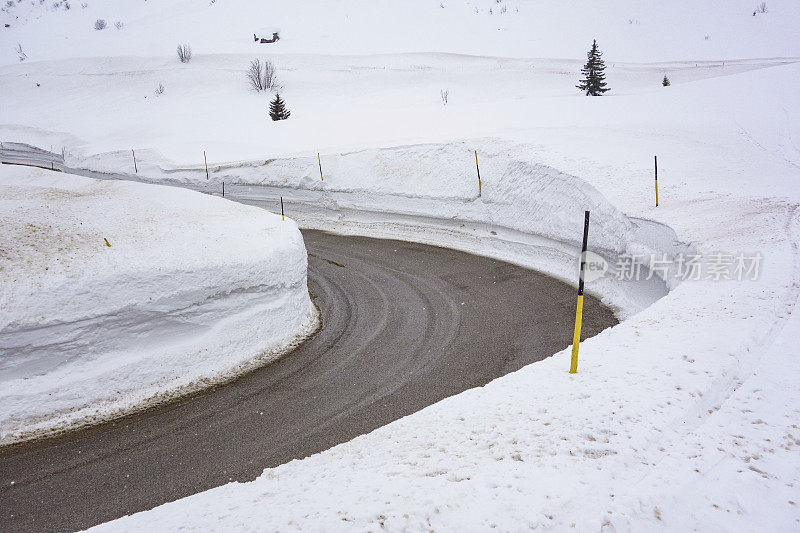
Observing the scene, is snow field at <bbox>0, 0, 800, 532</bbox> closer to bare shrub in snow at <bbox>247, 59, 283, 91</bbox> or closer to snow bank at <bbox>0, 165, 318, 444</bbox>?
bare shrub in snow at <bbox>247, 59, 283, 91</bbox>

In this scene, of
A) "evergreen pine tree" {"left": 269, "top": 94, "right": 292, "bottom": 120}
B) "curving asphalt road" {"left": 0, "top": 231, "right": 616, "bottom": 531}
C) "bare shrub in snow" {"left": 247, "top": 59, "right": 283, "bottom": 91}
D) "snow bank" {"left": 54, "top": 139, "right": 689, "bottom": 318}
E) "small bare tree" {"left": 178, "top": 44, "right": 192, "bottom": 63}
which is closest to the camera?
"curving asphalt road" {"left": 0, "top": 231, "right": 616, "bottom": 531}

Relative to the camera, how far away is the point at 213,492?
4.28 m

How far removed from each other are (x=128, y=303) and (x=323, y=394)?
303 centimetres

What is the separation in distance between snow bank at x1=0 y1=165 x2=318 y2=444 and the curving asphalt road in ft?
1.51

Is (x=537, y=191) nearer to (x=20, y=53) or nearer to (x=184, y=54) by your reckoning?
(x=184, y=54)

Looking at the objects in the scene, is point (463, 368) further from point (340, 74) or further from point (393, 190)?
point (340, 74)

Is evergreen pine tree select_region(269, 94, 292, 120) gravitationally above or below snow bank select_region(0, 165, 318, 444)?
above

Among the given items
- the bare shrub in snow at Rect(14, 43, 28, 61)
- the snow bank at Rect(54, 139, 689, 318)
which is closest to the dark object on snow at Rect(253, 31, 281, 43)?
the bare shrub in snow at Rect(14, 43, 28, 61)

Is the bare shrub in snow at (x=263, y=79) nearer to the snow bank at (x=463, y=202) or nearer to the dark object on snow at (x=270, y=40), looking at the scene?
the dark object on snow at (x=270, y=40)

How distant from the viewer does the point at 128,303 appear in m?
7.23

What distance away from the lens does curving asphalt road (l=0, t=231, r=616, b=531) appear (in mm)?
5562

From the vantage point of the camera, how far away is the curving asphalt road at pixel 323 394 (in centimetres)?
556

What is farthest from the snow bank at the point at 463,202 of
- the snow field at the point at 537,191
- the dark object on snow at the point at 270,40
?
the dark object on snow at the point at 270,40

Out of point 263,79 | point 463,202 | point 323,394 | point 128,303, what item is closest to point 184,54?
point 263,79
